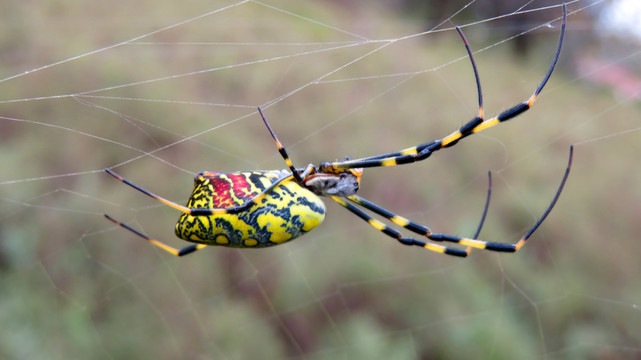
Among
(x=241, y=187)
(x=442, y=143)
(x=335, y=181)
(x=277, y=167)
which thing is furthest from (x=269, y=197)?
(x=277, y=167)

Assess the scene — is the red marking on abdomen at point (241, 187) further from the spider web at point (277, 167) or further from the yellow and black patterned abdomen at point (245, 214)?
the spider web at point (277, 167)

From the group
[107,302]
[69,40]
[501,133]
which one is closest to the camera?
[107,302]

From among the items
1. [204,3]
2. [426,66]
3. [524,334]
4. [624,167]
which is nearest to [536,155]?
[624,167]

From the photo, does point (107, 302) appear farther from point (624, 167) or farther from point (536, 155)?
point (624, 167)

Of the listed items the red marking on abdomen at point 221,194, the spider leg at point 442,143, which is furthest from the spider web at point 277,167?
the spider leg at point 442,143

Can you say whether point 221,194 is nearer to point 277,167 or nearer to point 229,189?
point 229,189

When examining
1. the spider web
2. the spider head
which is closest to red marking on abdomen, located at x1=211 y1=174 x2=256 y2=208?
the spider head
